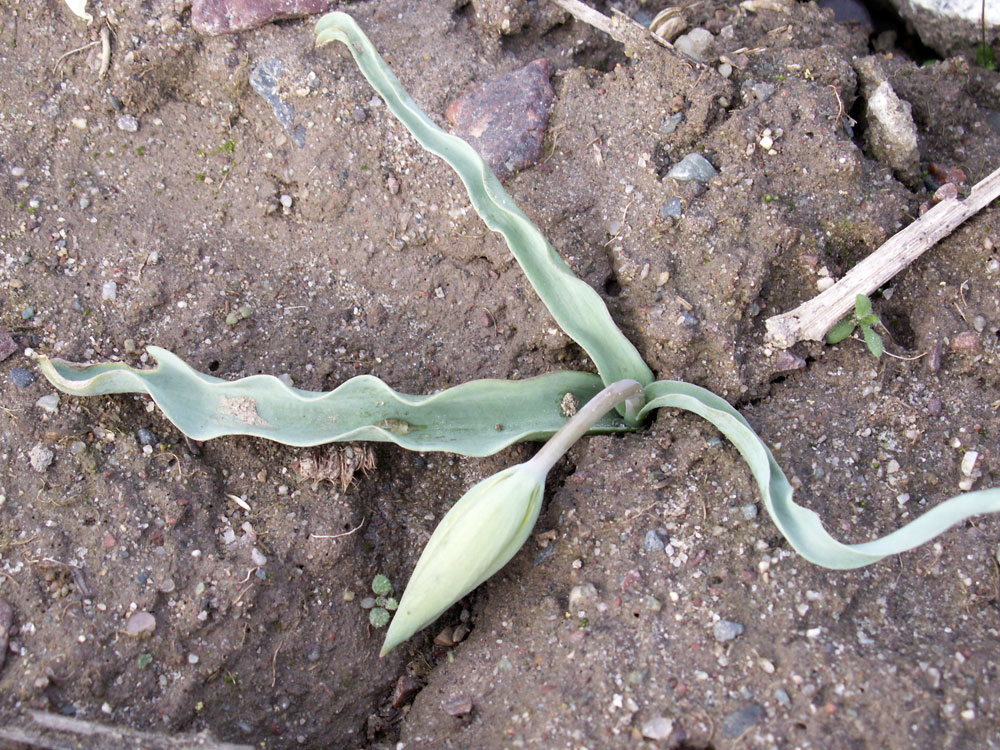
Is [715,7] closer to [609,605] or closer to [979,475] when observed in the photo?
[979,475]

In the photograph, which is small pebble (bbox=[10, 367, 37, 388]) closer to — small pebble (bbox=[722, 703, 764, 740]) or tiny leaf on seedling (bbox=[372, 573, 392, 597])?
tiny leaf on seedling (bbox=[372, 573, 392, 597])

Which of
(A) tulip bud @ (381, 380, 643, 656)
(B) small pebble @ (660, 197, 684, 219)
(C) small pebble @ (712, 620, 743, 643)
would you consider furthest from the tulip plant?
(B) small pebble @ (660, 197, 684, 219)

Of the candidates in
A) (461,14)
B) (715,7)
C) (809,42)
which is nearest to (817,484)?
(809,42)

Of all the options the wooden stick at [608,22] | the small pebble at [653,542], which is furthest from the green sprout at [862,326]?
the wooden stick at [608,22]

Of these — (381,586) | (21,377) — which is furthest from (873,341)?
(21,377)

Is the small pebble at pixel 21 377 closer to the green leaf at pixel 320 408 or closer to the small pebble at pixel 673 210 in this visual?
the green leaf at pixel 320 408

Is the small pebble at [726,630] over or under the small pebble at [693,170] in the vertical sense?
under
